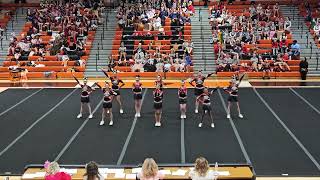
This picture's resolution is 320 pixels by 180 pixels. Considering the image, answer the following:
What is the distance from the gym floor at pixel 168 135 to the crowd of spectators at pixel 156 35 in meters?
5.73

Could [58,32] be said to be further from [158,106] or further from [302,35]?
[158,106]

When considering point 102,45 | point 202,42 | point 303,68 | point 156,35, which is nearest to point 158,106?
point 303,68

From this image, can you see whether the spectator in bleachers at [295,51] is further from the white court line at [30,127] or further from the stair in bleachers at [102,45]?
the white court line at [30,127]

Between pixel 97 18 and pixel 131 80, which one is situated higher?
pixel 97 18

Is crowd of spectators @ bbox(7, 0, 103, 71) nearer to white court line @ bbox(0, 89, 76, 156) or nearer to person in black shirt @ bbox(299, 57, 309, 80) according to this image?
white court line @ bbox(0, 89, 76, 156)

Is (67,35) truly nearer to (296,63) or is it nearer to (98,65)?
(98,65)

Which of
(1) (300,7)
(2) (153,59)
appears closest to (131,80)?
(2) (153,59)

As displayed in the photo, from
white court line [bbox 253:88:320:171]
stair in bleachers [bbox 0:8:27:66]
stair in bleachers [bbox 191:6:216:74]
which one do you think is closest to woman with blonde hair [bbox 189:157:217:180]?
white court line [bbox 253:88:320:171]

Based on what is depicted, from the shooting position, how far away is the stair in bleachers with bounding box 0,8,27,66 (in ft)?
90.9

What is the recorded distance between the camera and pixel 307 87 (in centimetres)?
2086

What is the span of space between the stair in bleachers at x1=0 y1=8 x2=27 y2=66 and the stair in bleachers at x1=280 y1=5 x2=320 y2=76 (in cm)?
1737

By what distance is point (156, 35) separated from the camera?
27250 millimetres

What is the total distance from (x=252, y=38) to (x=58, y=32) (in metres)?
11.8

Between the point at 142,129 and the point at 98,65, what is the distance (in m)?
12.0
